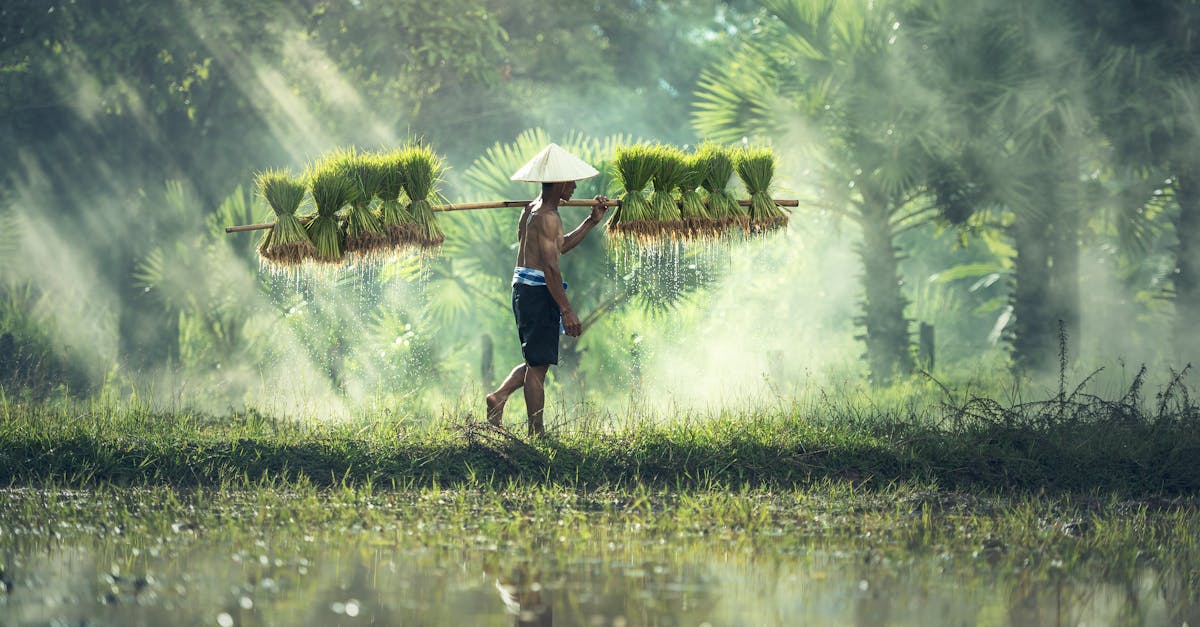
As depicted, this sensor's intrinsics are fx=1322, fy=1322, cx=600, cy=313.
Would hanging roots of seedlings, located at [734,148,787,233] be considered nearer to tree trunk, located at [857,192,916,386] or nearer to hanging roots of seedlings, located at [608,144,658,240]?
hanging roots of seedlings, located at [608,144,658,240]

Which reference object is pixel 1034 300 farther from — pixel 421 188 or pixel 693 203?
pixel 421 188

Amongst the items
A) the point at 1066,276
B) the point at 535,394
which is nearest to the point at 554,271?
the point at 535,394

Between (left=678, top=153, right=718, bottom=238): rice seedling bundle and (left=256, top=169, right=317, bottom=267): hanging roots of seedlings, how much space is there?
272cm

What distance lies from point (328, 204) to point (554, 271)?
1.89m

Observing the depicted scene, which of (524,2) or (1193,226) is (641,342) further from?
(524,2)

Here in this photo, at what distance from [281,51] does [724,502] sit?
14739 millimetres

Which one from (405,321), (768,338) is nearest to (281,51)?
(405,321)

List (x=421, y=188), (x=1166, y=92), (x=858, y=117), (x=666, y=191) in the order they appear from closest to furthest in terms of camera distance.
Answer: (x=666, y=191), (x=421, y=188), (x=1166, y=92), (x=858, y=117)

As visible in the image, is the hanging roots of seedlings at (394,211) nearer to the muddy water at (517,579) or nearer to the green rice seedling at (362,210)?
the green rice seedling at (362,210)

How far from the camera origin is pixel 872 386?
16.5 meters

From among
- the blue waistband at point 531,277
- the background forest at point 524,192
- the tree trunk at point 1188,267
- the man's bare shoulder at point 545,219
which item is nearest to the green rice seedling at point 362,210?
the blue waistband at point 531,277

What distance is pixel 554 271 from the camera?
8.93 metres

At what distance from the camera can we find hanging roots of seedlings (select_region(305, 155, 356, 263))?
31.5ft

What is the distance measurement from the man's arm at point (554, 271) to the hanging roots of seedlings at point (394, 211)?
1.15 m
